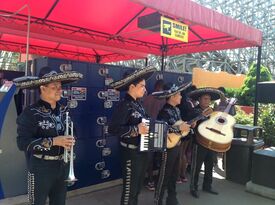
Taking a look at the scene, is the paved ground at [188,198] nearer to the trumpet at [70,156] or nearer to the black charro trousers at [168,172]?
the black charro trousers at [168,172]

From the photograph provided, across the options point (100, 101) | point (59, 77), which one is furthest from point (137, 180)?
point (100, 101)

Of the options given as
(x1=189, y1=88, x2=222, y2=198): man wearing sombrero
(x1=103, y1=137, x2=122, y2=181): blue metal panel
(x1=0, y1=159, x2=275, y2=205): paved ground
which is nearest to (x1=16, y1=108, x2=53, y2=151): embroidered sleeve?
(x1=0, y1=159, x2=275, y2=205): paved ground

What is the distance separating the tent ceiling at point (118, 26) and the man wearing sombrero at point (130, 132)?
108 cm

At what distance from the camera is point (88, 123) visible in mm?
4688

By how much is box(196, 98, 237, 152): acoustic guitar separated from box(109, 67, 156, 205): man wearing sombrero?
1.37 meters

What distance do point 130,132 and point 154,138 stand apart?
28 centimetres

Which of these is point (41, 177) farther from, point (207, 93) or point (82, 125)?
point (207, 93)

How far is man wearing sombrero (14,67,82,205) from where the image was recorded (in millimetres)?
2605

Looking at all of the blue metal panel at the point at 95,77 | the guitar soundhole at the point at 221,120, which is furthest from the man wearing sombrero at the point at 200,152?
the blue metal panel at the point at 95,77

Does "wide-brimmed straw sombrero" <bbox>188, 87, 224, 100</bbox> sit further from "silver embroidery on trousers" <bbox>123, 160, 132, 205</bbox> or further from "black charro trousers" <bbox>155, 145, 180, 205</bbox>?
"silver embroidery on trousers" <bbox>123, 160, 132, 205</bbox>

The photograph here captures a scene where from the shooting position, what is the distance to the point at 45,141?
8.50ft

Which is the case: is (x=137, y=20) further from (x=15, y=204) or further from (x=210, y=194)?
(x=15, y=204)

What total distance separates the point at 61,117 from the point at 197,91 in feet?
8.43

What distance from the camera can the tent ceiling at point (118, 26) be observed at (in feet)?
15.9
